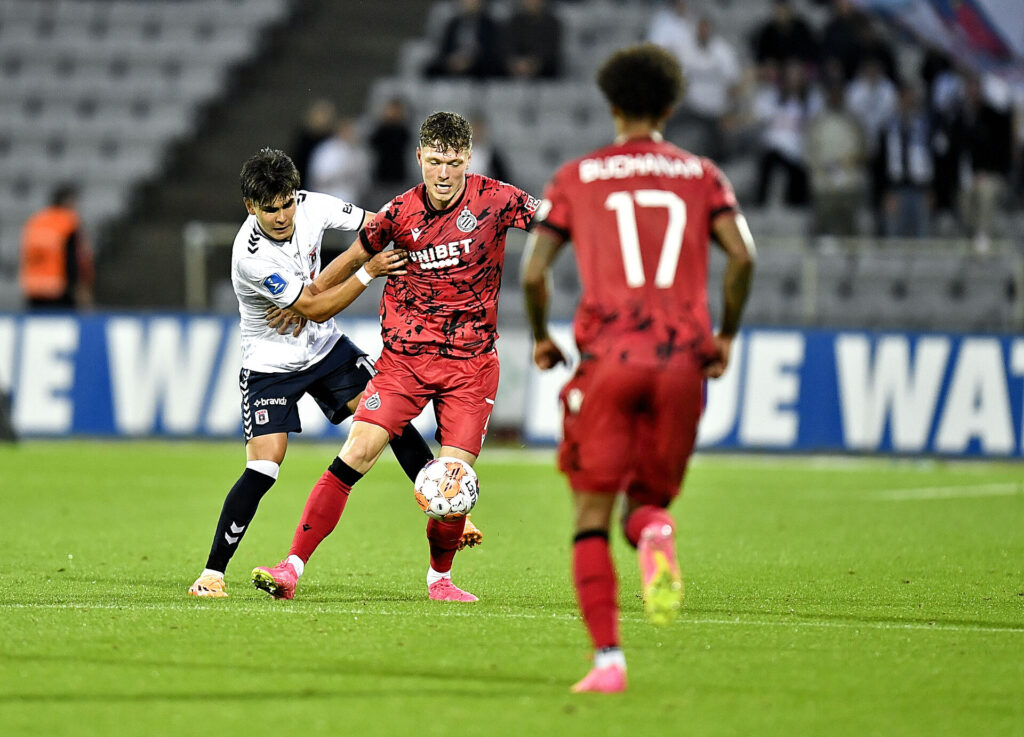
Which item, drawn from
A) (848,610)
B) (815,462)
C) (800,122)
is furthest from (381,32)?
(848,610)

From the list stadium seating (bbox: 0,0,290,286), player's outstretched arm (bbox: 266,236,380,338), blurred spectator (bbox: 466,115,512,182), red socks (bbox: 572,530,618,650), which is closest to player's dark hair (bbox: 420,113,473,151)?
player's outstretched arm (bbox: 266,236,380,338)

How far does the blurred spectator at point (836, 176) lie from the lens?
55.5ft

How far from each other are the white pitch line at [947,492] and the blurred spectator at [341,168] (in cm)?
736

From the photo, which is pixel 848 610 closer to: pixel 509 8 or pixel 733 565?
pixel 733 565

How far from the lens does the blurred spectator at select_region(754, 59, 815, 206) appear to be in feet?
58.1

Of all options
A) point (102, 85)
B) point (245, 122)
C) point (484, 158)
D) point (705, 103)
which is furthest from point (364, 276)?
point (102, 85)

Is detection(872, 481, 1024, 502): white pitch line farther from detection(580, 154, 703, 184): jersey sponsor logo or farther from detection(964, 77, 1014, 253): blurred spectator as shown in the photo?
detection(580, 154, 703, 184): jersey sponsor logo

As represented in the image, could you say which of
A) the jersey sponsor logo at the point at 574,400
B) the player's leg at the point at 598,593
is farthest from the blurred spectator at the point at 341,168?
the player's leg at the point at 598,593

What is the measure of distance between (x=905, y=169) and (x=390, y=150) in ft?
18.3

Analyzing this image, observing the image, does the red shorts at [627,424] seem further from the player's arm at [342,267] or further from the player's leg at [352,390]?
the player's leg at [352,390]

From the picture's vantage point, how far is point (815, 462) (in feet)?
50.4

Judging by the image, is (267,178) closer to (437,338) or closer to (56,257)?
(437,338)

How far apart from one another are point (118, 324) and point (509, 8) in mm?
7094

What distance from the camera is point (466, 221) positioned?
7227 millimetres
